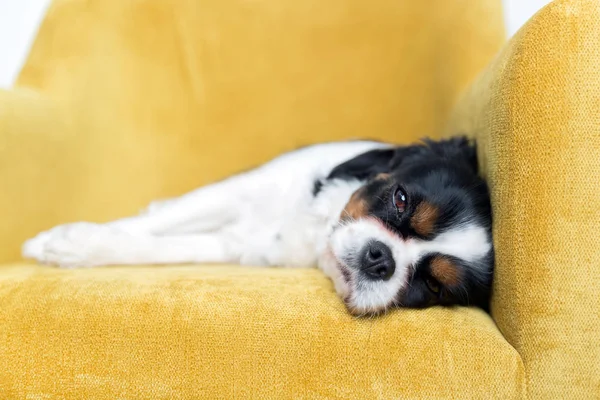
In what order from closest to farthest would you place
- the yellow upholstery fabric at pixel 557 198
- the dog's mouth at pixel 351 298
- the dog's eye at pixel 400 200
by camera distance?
the yellow upholstery fabric at pixel 557 198 < the dog's mouth at pixel 351 298 < the dog's eye at pixel 400 200

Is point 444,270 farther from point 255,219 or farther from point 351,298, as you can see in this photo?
point 255,219

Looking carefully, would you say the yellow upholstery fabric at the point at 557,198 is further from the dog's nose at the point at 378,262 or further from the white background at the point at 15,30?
the white background at the point at 15,30

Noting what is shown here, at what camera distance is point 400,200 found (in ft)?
5.17

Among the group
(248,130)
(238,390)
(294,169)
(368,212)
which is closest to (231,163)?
(248,130)

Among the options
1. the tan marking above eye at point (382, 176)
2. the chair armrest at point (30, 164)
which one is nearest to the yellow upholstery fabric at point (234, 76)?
the chair armrest at point (30, 164)

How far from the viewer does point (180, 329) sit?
1204 millimetres

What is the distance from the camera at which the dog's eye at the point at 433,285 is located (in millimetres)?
1508

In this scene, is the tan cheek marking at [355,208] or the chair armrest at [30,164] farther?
the chair armrest at [30,164]

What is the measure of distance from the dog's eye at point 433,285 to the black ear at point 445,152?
1.25 ft

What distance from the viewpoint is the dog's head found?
4.76 feet

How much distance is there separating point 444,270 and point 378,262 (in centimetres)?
19

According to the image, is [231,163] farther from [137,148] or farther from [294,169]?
[294,169]

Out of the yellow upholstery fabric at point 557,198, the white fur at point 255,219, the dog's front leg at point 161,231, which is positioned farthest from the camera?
the white fur at point 255,219

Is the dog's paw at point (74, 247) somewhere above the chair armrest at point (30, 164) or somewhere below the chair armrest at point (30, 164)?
below
